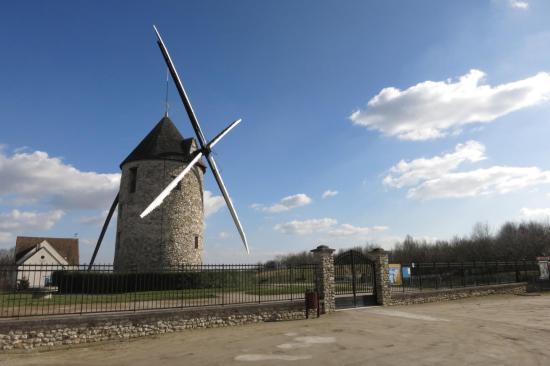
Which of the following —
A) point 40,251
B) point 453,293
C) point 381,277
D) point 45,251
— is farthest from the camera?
point 45,251

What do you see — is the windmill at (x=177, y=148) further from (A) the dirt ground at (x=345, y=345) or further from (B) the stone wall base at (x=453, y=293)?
(A) the dirt ground at (x=345, y=345)

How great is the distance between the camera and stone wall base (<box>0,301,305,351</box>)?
31.9 ft

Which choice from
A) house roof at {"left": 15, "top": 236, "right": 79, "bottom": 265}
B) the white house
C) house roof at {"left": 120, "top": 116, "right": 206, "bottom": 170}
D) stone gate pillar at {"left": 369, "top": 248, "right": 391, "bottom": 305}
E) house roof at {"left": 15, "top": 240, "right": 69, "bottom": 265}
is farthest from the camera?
house roof at {"left": 15, "top": 236, "right": 79, "bottom": 265}

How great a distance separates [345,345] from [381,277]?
26.6 feet

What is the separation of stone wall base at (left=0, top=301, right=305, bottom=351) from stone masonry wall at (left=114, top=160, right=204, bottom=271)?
13.0 m

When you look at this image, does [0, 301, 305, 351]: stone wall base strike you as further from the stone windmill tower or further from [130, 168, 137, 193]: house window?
[130, 168, 137, 193]: house window

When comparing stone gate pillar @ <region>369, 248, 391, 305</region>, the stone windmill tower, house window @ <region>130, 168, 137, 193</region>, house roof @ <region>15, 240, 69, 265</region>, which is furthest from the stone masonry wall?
house roof @ <region>15, 240, 69, 265</region>

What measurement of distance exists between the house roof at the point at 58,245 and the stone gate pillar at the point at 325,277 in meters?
49.5

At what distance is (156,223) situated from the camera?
998 inches

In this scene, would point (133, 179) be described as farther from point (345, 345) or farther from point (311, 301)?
point (345, 345)

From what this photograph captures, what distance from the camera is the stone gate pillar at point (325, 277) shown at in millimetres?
14930

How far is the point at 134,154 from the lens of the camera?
27.3 meters

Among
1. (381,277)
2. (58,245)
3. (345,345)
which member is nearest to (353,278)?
(381,277)

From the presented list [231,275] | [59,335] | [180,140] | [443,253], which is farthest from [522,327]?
[443,253]
